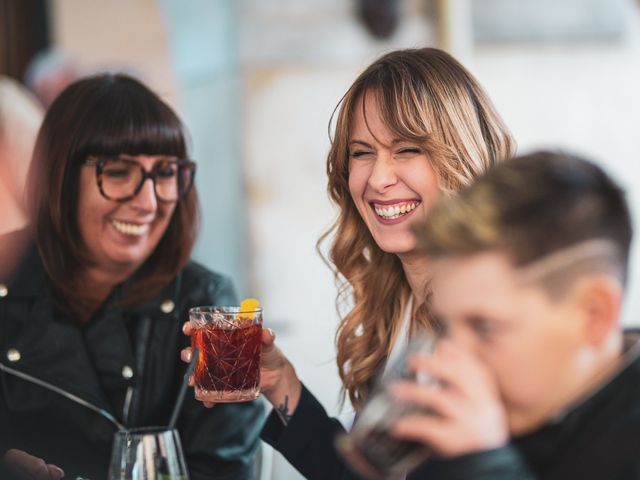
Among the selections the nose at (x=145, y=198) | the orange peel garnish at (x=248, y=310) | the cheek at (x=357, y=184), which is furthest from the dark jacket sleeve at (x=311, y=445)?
the nose at (x=145, y=198)

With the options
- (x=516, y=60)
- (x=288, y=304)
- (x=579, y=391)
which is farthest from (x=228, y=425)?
(x=516, y=60)

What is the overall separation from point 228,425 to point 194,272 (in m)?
0.46

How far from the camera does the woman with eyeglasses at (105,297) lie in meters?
2.27

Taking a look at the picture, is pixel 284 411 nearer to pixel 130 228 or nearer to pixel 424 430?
pixel 130 228

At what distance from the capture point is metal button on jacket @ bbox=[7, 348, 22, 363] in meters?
2.27

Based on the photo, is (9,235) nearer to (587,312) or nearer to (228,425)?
(228,425)

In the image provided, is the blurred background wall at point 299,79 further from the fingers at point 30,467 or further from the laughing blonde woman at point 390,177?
the fingers at point 30,467

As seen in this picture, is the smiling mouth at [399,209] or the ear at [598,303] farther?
the smiling mouth at [399,209]

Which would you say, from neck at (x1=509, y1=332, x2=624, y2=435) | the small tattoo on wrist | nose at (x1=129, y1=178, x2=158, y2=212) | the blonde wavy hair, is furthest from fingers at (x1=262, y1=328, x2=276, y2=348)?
neck at (x1=509, y1=332, x2=624, y2=435)

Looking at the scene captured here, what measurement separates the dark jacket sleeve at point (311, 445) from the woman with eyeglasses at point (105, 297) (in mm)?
390

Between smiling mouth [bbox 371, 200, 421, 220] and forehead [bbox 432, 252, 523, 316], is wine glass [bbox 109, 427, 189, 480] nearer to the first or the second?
forehead [bbox 432, 252, 523, 316]

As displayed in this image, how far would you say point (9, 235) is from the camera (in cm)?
250

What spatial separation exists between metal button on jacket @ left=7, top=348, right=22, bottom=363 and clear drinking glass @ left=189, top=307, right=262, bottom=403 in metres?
0.70

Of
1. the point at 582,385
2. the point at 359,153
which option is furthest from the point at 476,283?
the point at 359,153
